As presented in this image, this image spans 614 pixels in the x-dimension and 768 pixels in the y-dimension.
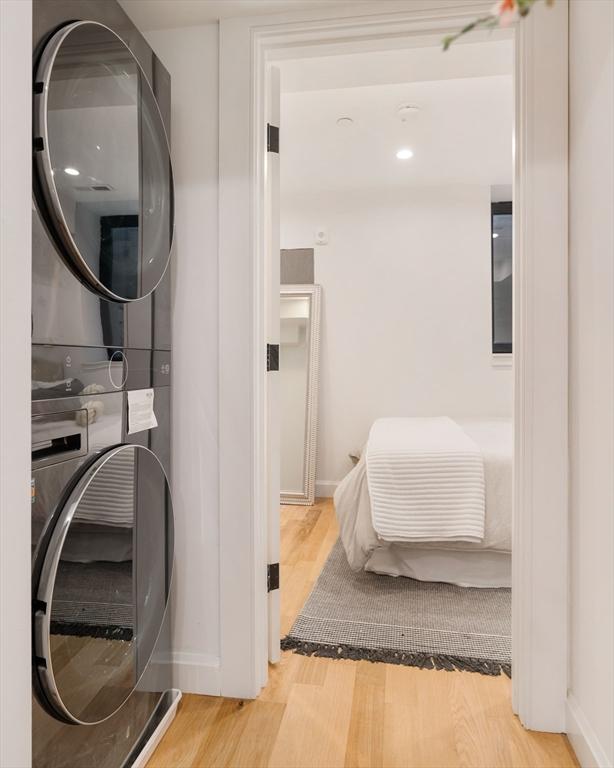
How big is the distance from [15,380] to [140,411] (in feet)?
2.39

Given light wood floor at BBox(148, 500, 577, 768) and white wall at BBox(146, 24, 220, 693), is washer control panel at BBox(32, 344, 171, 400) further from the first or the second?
light wood floor at BBox(148, 500, 577, 768)

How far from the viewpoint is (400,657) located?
1915 mm

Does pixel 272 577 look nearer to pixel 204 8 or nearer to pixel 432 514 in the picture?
pixel 432 514

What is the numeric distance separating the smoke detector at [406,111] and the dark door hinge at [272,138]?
1389mm

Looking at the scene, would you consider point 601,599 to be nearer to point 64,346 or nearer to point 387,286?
point 64,346

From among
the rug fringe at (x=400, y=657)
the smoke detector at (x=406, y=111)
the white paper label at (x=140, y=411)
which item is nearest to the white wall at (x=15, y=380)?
the white paper label at (x=140, y=411)

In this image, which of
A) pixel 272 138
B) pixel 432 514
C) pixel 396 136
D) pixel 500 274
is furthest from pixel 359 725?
pixel 500 274

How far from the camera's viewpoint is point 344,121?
3.04 m

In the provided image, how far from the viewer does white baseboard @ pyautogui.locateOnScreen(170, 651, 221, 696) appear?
1.67m

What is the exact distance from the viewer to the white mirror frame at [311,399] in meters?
4.23

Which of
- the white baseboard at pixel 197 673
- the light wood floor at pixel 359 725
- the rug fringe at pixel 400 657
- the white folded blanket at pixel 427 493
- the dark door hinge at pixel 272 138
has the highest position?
the dark door hinge at pixel 272 138

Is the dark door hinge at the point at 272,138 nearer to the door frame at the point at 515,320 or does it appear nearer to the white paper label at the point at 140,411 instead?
the door frame at the point at 515,320

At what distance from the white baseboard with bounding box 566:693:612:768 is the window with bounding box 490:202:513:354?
10.4ft

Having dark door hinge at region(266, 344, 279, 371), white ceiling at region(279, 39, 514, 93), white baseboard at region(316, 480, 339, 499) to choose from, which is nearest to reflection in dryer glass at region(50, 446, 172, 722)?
dark door hinge at region(266, 344, 279, 371)
